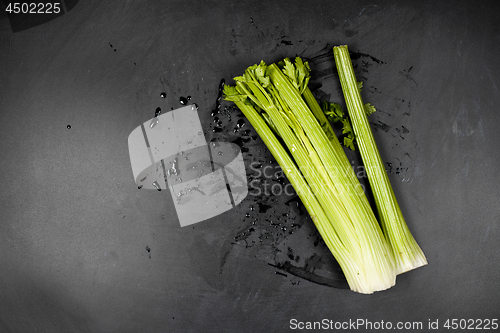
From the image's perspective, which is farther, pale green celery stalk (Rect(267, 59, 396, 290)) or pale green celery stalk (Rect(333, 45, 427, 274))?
pale green celery stalk (Rect(333, 45, 427, 274))

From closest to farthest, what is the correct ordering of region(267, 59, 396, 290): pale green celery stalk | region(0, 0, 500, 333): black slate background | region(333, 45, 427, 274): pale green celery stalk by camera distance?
region(267, 59, 396, 290): pale green celery stalk
region(333, 45, 427, 274): pale green celery stalk
region(0, 0, 500, 333): black slate background

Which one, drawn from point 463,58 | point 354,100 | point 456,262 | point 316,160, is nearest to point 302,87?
point 354,100

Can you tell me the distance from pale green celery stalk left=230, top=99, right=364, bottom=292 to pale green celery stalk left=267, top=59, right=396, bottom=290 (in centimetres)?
9

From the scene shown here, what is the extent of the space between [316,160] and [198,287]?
50.3 inches

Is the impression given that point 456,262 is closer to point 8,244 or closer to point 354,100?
point 354,100

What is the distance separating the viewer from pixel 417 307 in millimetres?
2039

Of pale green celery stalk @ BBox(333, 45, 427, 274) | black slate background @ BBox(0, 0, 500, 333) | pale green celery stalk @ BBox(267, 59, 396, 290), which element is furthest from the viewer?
black slate background @ BBox(0, 0, 500, 333)

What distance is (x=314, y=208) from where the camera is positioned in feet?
6.03

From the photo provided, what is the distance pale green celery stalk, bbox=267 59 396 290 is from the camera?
1774mm
